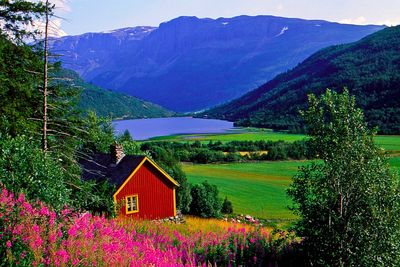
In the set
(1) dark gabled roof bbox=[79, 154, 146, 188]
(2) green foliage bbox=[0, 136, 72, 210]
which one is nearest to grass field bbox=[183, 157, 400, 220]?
(1) dark gabled roof bbox=[79, 154, 146, 188]

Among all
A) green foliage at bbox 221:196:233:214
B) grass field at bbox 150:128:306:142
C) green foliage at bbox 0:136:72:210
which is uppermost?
green foliage at bbox 0:136:72:210

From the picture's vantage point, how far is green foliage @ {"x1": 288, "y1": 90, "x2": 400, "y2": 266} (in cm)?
1512

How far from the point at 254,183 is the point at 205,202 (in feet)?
75.6

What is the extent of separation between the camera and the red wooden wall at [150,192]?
3775cm

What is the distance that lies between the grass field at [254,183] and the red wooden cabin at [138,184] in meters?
12.5

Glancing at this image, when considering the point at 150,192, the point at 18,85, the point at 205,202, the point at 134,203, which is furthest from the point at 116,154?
the point at 18,85

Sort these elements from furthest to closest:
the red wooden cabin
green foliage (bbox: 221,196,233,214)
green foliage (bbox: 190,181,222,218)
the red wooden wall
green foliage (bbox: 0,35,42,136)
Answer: green foliage (bbox: 221,196,233,214), green foliage (bbox: 190,181,222,218), the red wooden wall, the red wooden cabin, green foliage (bbox: 0,35,42,136)

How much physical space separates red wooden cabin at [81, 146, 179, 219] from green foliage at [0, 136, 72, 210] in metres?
22.6

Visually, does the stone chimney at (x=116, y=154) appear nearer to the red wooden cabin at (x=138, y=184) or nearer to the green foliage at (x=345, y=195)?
the red wooden cabin at (x=138, y=184)

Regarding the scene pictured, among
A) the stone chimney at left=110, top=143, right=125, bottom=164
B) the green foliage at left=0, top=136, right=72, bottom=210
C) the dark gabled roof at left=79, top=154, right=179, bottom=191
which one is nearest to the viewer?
the green foliage at left=0, top=136, right=72, bottom=210

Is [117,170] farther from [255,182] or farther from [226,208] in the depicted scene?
[255,182]

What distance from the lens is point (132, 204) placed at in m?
37.8

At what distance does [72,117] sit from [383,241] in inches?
894

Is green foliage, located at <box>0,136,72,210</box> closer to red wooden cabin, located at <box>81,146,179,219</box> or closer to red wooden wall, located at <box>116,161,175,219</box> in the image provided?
red wooden cabin, located at <box>81,146,179,219</box>
